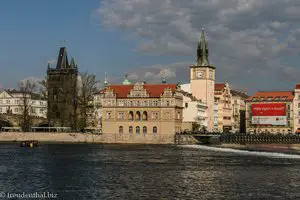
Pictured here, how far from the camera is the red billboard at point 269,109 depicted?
577ft

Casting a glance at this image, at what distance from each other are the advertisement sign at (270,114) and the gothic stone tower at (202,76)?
15.4 m

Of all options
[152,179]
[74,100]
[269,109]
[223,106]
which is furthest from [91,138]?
[152,179]

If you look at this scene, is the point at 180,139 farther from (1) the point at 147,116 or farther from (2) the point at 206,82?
(2) the point at 206,82

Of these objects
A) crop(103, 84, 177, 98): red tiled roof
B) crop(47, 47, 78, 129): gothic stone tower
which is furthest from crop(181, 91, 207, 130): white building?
crop(47, 47, 78, 129): gothic stone tower

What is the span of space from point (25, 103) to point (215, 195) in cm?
10723

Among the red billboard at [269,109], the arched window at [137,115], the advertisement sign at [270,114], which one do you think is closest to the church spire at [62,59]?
the arched window at [137,115]

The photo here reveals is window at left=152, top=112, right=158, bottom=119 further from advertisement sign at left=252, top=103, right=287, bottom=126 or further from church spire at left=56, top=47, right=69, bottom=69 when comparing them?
church spire at left=56, top=47, right=69, bottom=69

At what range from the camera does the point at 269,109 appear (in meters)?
177

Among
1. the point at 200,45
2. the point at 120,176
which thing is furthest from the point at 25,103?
the point at 120,176

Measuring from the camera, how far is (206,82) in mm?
173000

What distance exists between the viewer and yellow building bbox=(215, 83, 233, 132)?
191625mm

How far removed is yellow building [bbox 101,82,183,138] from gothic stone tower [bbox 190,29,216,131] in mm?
26087

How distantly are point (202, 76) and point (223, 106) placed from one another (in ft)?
78.2

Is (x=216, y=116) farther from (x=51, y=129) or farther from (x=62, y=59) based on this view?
(x=51, y=129)
